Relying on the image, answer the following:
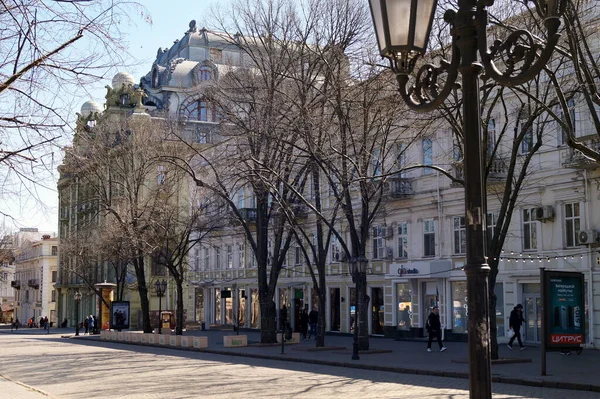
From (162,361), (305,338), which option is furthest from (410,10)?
(305,338)

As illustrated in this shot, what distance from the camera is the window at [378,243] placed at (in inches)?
1737

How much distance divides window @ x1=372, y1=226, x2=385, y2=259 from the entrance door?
1050 centimetres

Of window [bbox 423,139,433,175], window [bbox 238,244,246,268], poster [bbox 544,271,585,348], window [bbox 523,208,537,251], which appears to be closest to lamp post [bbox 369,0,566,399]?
poster [bbox 544,271,585,348]

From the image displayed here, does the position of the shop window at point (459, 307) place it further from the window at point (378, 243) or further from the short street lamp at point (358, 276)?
the short street lamp at point (358, 276)

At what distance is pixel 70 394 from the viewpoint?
59.4ft

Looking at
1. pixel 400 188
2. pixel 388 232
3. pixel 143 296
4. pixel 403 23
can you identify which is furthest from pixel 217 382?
pixel 143 296

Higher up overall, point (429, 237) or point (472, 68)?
point (429, 237)

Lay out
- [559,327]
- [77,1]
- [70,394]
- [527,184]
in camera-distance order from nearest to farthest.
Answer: [77,1], [70,394], [559,327], [527,184]

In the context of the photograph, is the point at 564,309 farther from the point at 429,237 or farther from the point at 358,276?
the point at 429,237

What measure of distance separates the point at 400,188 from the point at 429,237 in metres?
2.81

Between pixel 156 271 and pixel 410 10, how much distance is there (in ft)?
228

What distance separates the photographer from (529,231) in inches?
1375

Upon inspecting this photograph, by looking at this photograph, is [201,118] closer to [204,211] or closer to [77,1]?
[204,211]

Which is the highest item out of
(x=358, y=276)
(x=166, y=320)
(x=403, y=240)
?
(x=403, y=240)
